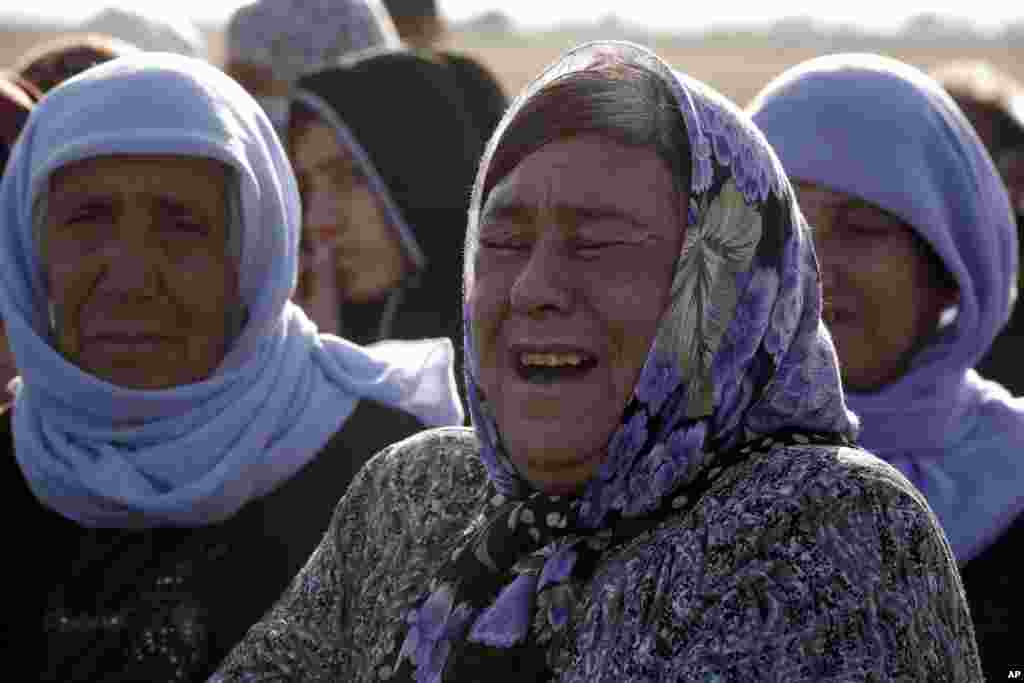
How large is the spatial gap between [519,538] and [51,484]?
1.65m

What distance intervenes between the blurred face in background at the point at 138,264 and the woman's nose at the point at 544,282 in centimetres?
150

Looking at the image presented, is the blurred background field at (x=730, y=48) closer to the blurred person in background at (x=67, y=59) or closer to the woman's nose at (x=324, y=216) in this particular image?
the blurred person in background at (x=67, y=59)

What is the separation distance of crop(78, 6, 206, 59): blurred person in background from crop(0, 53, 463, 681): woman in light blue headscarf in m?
5.31

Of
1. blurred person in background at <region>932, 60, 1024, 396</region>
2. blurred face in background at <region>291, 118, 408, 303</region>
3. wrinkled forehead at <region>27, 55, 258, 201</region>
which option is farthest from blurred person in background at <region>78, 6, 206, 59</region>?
wrinkled forehead at <region>27, 55, 258, 201</region>

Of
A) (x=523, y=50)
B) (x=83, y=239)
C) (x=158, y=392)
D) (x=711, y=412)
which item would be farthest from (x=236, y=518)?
(x=523, y=50)

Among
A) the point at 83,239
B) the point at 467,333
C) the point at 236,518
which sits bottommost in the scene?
the point at 236,518

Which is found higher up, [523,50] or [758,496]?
[758,496]

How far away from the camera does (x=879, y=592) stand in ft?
7.61

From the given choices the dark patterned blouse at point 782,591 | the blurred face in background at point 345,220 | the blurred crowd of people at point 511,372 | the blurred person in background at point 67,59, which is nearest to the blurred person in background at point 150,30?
the blurred crowd of people at point 511,372

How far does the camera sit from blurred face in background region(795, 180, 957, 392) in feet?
13.5

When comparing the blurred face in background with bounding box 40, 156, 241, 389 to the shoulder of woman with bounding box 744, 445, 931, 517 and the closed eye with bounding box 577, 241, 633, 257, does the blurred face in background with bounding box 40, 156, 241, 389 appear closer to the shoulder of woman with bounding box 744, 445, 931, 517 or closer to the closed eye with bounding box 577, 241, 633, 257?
the closed eye with bounding box 577, 241, 633, 257

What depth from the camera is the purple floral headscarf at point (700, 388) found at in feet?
8.45

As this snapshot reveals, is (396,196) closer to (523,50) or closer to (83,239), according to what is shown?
(83,239)

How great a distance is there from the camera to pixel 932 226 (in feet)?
13.5
